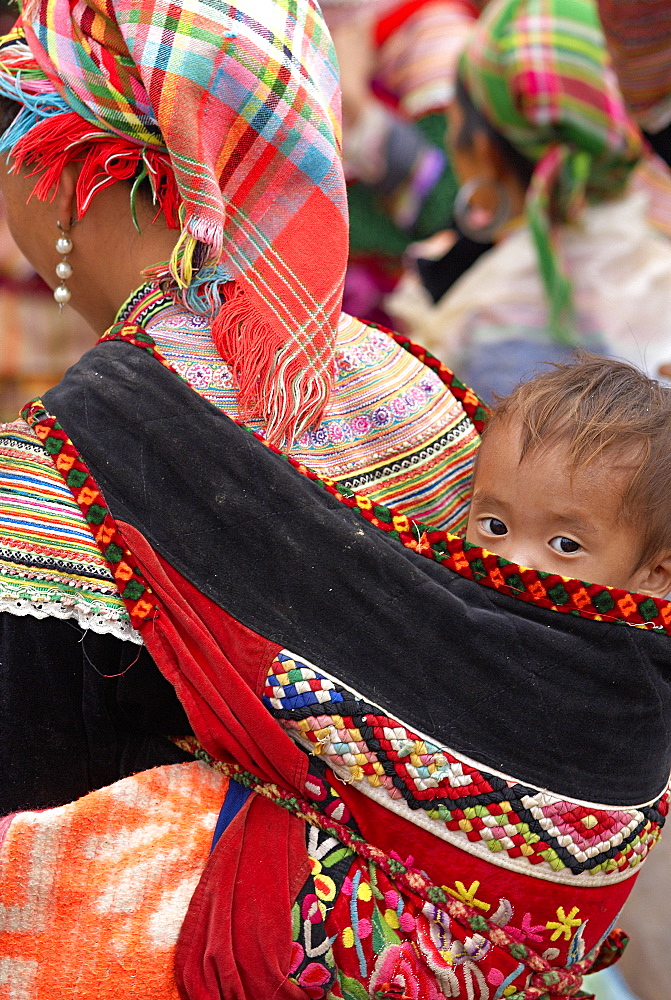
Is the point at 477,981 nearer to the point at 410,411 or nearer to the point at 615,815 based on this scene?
the point at 615,815

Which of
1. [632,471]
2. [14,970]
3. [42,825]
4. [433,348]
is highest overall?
[632,471]

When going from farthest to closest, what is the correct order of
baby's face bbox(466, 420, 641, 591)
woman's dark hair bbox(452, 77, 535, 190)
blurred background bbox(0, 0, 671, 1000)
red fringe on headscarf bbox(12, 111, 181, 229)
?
1. blurred background bbox(0, 0, 671, 1000)
2. woman's dark hair bbox(452, 77, 535, 190)
3. red fringe on headscarf bbox(12, 111, 181, 229)
4. baby's face bbox(466, 420, 641, 591)

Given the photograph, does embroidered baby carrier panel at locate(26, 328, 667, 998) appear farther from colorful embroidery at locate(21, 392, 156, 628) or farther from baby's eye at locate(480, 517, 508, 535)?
baby's eye at locate(480, 517, 508, 535)

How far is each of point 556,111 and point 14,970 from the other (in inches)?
135

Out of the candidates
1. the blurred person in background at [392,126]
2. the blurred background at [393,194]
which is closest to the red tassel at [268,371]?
the blurred background at [393,194]

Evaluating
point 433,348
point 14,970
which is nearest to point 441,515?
point 14,970

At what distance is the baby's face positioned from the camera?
1446 mm

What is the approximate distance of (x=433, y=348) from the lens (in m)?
4.18

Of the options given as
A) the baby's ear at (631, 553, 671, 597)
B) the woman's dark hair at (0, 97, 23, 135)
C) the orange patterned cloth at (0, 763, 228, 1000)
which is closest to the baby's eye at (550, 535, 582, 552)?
the baby's ear at (631, 553, 671, 597)

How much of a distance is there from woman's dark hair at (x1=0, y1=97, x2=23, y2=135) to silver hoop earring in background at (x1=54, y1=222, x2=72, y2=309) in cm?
18

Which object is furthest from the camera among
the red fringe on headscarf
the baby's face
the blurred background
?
the blurred background

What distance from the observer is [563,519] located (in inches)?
57.7

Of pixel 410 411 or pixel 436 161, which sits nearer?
pixel 410 411

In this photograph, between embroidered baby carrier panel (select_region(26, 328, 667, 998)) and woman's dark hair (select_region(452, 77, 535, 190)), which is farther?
woman's dark hair (select_region(452, 77, 535, 190))
